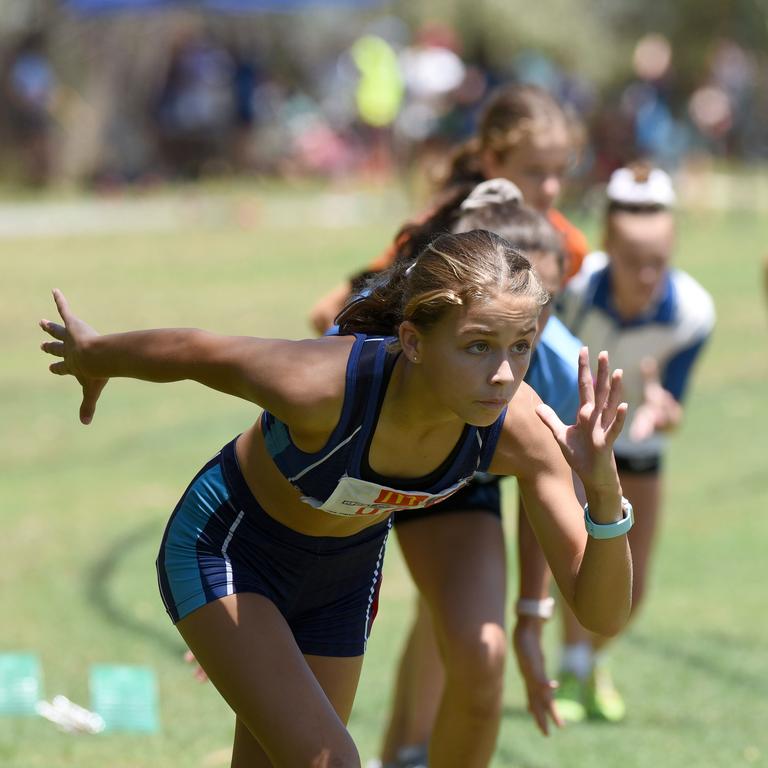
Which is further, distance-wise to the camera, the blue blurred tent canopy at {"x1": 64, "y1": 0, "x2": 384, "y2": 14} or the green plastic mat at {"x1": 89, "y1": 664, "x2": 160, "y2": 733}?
the blue blurred tent canopy at {"x1": 64, "y1": 0, "x2": 384, "y2": 14}

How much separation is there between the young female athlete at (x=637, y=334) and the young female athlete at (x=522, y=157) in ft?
1.03

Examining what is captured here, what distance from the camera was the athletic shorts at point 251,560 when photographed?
11.4ft

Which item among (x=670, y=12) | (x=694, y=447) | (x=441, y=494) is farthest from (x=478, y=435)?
(x=670, y=12)

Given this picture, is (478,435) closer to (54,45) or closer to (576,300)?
(576,300)

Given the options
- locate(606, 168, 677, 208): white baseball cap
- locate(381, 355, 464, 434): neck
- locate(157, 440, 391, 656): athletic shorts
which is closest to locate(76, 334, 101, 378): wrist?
locate(157, 440, 391, 656): athletic shorts

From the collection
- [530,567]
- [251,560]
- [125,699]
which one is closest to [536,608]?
[530,567]

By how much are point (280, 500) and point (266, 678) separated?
44 cm

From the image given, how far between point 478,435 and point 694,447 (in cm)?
635

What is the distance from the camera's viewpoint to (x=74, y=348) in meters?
3.58

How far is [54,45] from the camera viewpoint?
24953 millimetres

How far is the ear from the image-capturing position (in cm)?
323

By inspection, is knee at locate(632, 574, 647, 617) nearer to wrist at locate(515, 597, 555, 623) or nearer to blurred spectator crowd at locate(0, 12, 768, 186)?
wrist at locate(515, 597, 555, 623)

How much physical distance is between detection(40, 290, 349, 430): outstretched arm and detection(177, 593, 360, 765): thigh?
51 cm

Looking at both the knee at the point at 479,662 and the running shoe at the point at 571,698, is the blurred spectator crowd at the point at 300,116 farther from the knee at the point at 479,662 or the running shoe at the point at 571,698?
the knee at the point at 479,662
